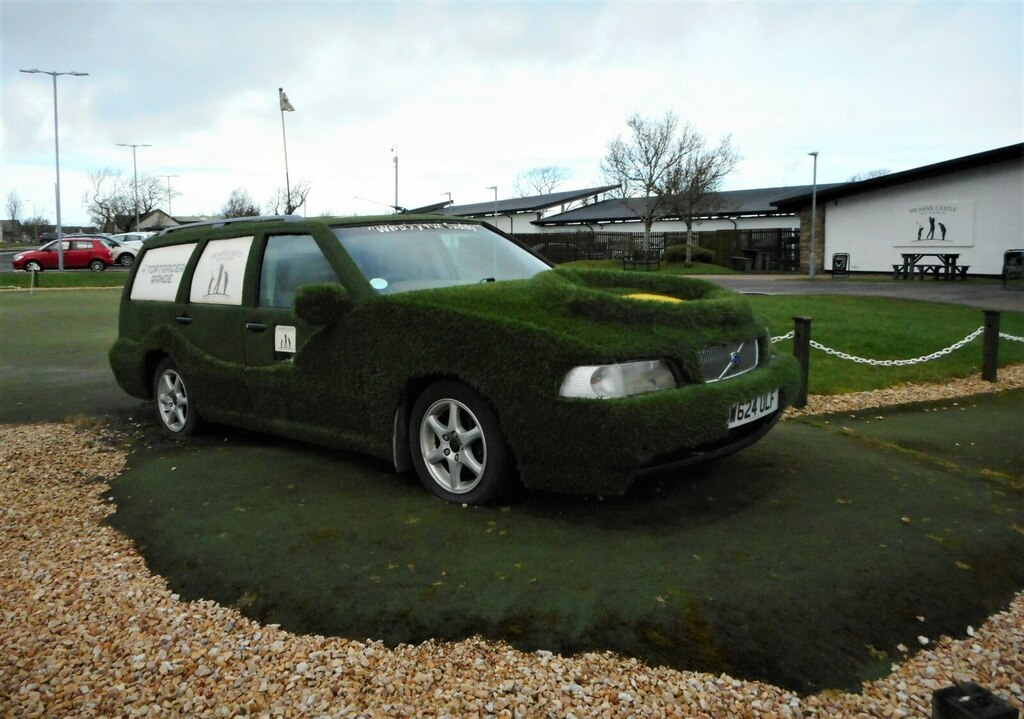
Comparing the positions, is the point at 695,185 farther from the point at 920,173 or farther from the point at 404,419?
the point at 404,419

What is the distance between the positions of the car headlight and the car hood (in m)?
0.07

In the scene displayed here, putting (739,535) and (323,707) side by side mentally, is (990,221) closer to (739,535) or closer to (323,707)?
(739,535)

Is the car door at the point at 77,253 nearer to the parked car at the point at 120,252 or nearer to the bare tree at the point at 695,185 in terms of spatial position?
the parked car at the point at 120,252

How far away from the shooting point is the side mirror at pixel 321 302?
4.86 metres

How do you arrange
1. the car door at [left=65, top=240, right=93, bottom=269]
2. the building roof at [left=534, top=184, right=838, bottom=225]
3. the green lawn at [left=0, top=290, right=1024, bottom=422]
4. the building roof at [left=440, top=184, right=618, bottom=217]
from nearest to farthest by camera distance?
the green lawn at [left=0, top=290, right=1024, bottom=422]
the car door at [left=65, top=240, right=93, bottom=269]
the building roof at [left=534, top=184, right=838, bottom=225]
the building roof at [left=440, top=184, right=618, bottom=217]

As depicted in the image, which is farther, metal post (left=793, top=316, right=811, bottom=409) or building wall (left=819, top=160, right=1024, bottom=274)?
building wall (left=819, top=160, right=1024, bottom=274)

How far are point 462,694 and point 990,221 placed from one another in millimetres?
34276

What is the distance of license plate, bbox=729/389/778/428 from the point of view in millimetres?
4391

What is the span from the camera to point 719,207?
48312 millimetres

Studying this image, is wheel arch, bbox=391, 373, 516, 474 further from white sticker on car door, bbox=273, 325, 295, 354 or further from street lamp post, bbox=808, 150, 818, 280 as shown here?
street lamp post, bbox=808, 150, 818, 280

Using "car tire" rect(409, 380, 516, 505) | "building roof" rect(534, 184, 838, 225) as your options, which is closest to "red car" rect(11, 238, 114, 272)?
"building roof" rect(534, 184, 838, 225)

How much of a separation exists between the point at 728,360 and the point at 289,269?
281cm

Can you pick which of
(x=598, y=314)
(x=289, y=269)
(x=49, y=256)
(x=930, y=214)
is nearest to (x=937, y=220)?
(x=930, y=214)

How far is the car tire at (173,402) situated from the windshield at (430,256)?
201cm
